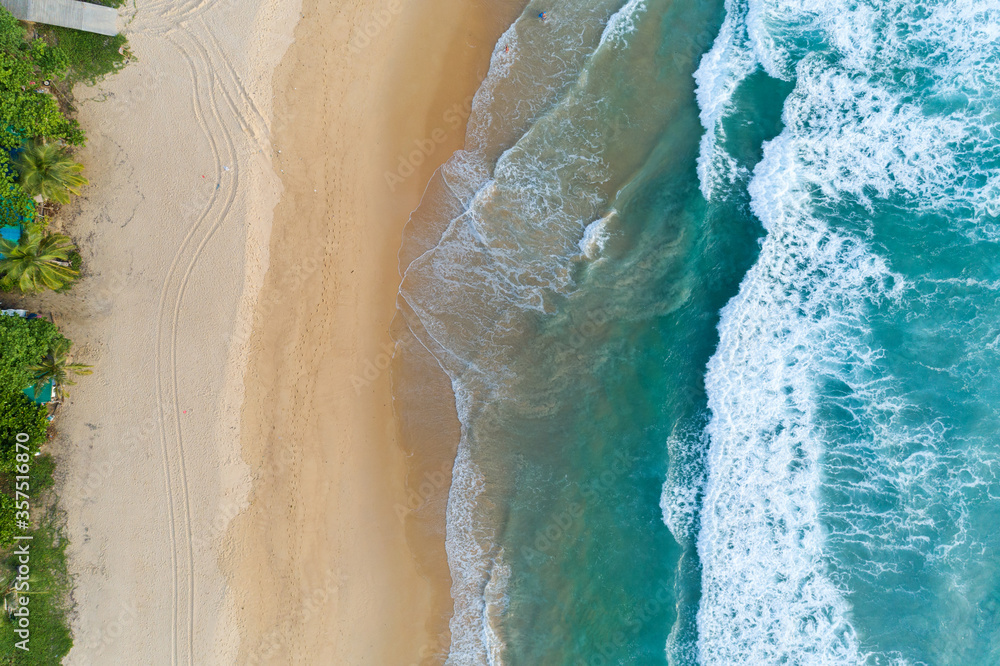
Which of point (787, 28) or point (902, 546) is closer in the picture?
point (902, 546)

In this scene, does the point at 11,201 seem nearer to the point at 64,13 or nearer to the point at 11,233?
the point at 11,233

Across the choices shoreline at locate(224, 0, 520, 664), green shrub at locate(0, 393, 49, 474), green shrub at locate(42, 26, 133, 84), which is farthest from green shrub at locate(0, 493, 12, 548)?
green shrub at locate(42, 26, 133, 84)

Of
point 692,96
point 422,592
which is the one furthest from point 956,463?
point 422,592

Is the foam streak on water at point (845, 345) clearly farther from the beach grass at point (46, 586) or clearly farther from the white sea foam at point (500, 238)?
the beach grass at point (46, 586)

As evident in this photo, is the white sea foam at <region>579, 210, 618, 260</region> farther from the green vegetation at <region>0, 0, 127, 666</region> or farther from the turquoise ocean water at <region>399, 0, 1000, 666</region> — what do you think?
the green vegetation at <region>0, 0, 127, 666</region>

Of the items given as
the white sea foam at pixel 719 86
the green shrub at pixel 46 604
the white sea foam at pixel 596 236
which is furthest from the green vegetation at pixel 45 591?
the white sea foam at pixel 719 86

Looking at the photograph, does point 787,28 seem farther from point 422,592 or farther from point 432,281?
point 422,592
